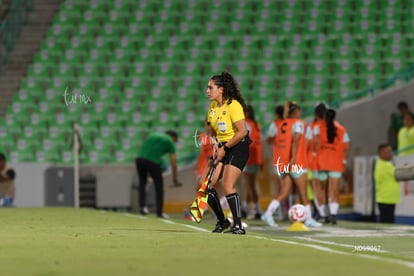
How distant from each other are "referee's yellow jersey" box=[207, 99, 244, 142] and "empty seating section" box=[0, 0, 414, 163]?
51.6 ft

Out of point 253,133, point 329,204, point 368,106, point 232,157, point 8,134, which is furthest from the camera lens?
point 8,134

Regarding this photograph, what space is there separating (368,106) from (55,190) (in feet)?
25.9

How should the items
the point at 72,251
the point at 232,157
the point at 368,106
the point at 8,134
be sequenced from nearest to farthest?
the point at 72,251 < the point at 232,157 < the point at 368,106 < the point at 8,134

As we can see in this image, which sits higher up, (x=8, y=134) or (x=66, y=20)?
(x=66, y=20)

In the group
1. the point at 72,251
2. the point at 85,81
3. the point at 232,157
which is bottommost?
the point at 72,251

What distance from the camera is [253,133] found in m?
20.4

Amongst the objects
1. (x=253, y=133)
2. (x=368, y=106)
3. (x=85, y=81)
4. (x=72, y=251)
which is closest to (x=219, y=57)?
(x=85, y=81)

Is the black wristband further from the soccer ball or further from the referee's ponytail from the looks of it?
the soccer ball

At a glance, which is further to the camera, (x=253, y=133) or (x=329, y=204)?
(x=253, y=133)

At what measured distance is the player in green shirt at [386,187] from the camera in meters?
20.0

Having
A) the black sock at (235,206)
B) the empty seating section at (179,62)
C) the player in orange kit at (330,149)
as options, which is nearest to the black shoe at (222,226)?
the black sock at (235,206)

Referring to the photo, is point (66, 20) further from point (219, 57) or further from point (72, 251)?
point (72, 251)

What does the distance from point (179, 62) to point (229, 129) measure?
1757 centimetres

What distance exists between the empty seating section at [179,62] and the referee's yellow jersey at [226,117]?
15732mm
